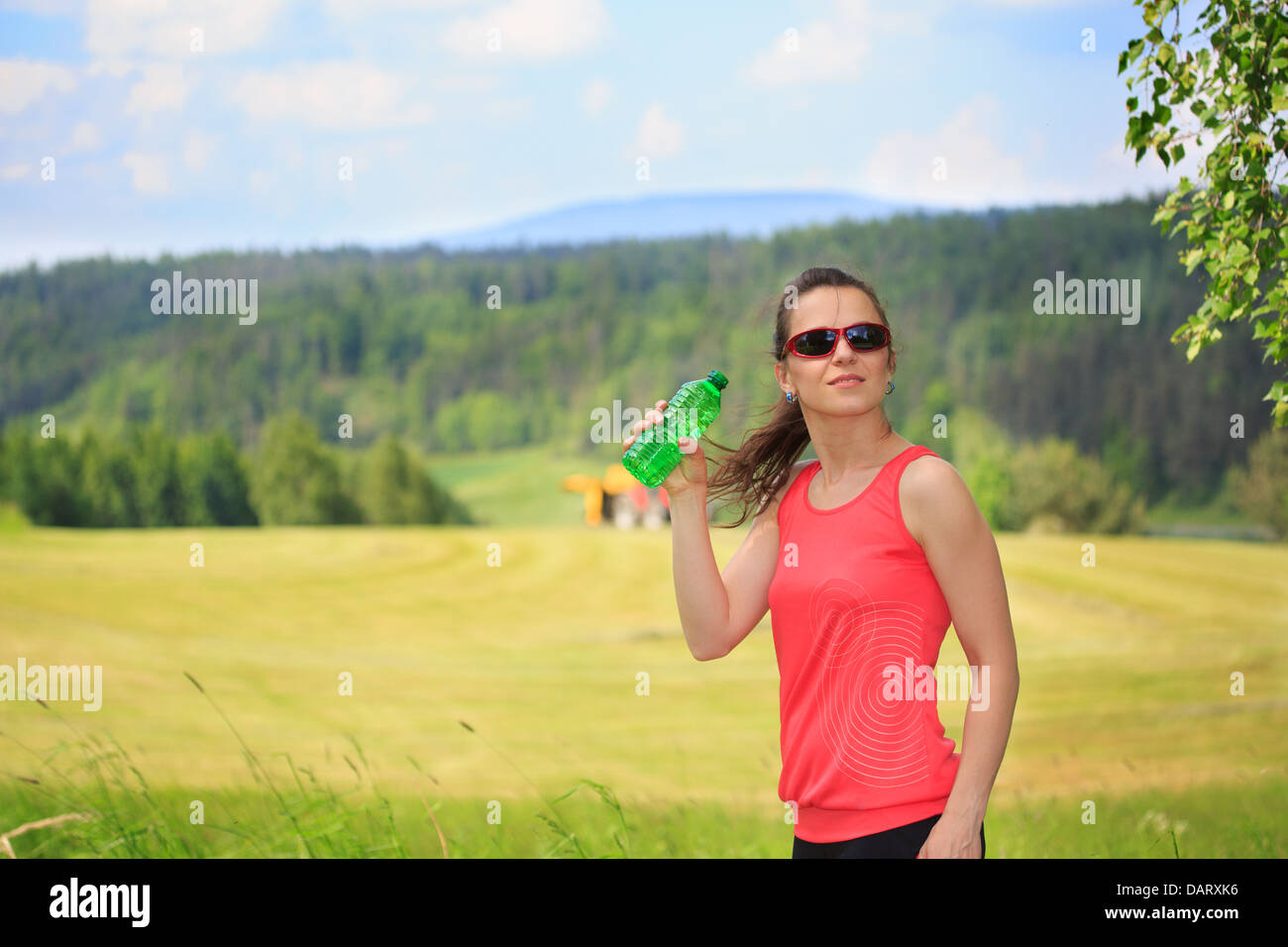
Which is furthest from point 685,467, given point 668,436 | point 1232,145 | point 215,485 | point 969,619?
point 215,485

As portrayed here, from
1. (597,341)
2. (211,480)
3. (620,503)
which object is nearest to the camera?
(620,503)

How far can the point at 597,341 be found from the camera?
36156mm

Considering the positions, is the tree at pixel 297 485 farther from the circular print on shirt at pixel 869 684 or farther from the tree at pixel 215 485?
the circular print on shirt at pixel 869 684

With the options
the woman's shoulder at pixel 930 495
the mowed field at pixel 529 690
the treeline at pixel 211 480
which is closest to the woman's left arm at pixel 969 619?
the woman's shoulder at pixel 930 495

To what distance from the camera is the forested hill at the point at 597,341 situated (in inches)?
1107

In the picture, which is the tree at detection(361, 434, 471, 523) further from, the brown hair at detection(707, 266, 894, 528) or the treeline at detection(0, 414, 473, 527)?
the brown hair at detection(707, 266, 894, 528)

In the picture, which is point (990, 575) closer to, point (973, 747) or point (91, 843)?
point (973, 747)

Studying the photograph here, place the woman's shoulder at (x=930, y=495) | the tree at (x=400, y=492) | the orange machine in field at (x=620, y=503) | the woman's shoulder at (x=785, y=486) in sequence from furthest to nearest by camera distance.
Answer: the tree at (x=400, y=492) < the orange machine in field at (x=620, y=503) < the woman's shoulder at (x=785, y=486) < the woman's shoulder at (x=930, y=495)

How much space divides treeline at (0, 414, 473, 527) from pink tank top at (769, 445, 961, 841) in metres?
24.3

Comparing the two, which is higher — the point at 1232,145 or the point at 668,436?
the point at 1232,145

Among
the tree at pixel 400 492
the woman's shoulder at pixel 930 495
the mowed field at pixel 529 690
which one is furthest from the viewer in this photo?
the tree at pixel 400 492

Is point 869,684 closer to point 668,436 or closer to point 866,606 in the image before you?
point 866,606

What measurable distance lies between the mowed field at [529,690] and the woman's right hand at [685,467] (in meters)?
1.29

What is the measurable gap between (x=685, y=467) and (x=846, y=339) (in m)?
0.38
